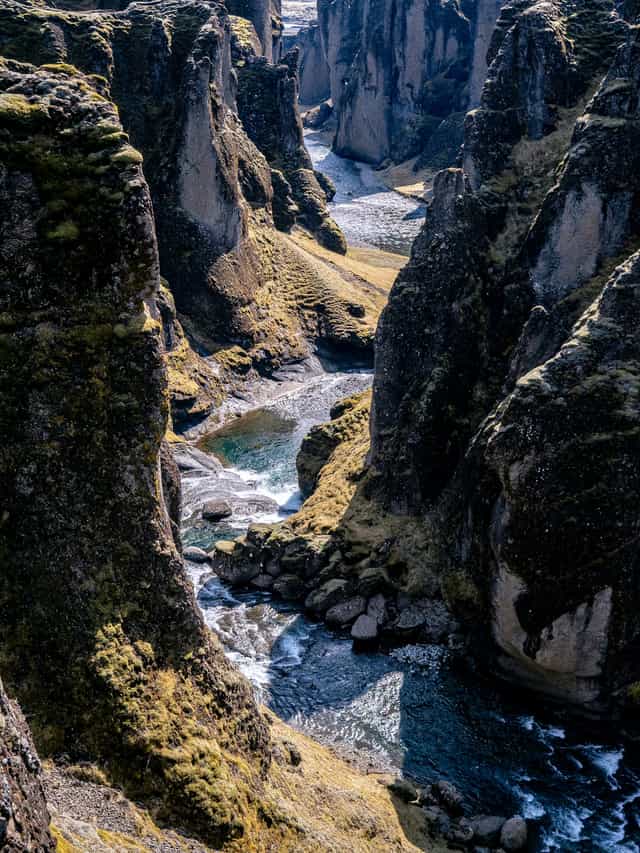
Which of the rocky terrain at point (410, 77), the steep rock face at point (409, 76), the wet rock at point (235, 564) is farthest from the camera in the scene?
the steep rock face at point (409, 76)

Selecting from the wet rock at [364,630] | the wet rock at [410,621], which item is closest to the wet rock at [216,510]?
the wet rock at [364,630]

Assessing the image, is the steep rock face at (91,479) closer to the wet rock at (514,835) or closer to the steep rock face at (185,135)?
the wet rock at (514,835)

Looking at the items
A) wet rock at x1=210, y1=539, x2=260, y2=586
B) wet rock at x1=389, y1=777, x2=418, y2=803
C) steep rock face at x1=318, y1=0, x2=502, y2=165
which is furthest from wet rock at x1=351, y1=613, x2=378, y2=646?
steep rock face at x1=318, y1=0, x2=502, y2=165

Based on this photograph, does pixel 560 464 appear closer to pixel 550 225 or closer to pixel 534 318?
pixel 534 318

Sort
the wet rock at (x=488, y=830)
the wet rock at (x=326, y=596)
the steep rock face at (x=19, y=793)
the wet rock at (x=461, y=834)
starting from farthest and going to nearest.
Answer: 1. the wet rock at (x=326, y=596)
2. the wet rock at (x=488, y=830)
3. the wet rock at (x=461, y=834)
4. the steep rock face at (x=19, y=793)

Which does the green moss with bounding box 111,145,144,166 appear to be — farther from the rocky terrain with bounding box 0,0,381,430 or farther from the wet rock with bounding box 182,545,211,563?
the rocky terrain with bounding box 0,0,381,430

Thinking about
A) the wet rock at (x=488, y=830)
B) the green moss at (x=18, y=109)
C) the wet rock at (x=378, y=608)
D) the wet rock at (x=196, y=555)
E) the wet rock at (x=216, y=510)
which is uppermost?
the green moss at (x=18, y=109)
